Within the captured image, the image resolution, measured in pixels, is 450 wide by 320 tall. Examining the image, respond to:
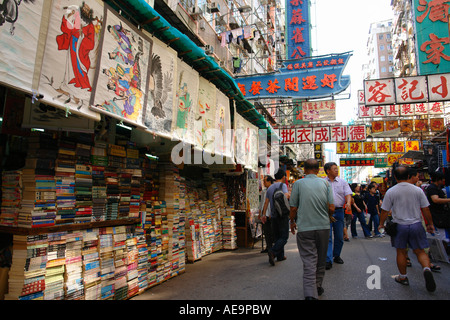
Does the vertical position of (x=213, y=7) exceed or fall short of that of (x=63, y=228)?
it exceeds it

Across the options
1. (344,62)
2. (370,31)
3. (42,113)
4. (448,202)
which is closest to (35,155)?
(42,113)

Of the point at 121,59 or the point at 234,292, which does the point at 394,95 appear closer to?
the point at 234,292

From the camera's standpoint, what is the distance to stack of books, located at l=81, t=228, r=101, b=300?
350 cm

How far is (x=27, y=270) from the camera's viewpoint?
290 cm

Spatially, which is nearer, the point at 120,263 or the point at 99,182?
the point at 99,182

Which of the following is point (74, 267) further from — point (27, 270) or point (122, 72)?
point (122, 72)

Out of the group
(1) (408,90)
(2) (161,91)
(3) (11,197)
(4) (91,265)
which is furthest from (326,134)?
(3) (11,197)

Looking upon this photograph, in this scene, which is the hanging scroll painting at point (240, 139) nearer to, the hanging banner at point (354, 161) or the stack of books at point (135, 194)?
the stack of books at point (135, 194)

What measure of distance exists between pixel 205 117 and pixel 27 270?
3.96 metres

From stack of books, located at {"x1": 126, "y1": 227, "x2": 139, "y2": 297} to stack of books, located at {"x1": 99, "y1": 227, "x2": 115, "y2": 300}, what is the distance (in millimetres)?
323

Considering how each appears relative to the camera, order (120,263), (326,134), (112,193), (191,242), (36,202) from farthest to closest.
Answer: (326,134) < (191,242) < (112,193) < (120,263) < (36,202)

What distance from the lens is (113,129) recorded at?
448 centimetres

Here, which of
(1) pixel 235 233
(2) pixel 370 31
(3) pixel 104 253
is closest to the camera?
(3) pixel 104 253
